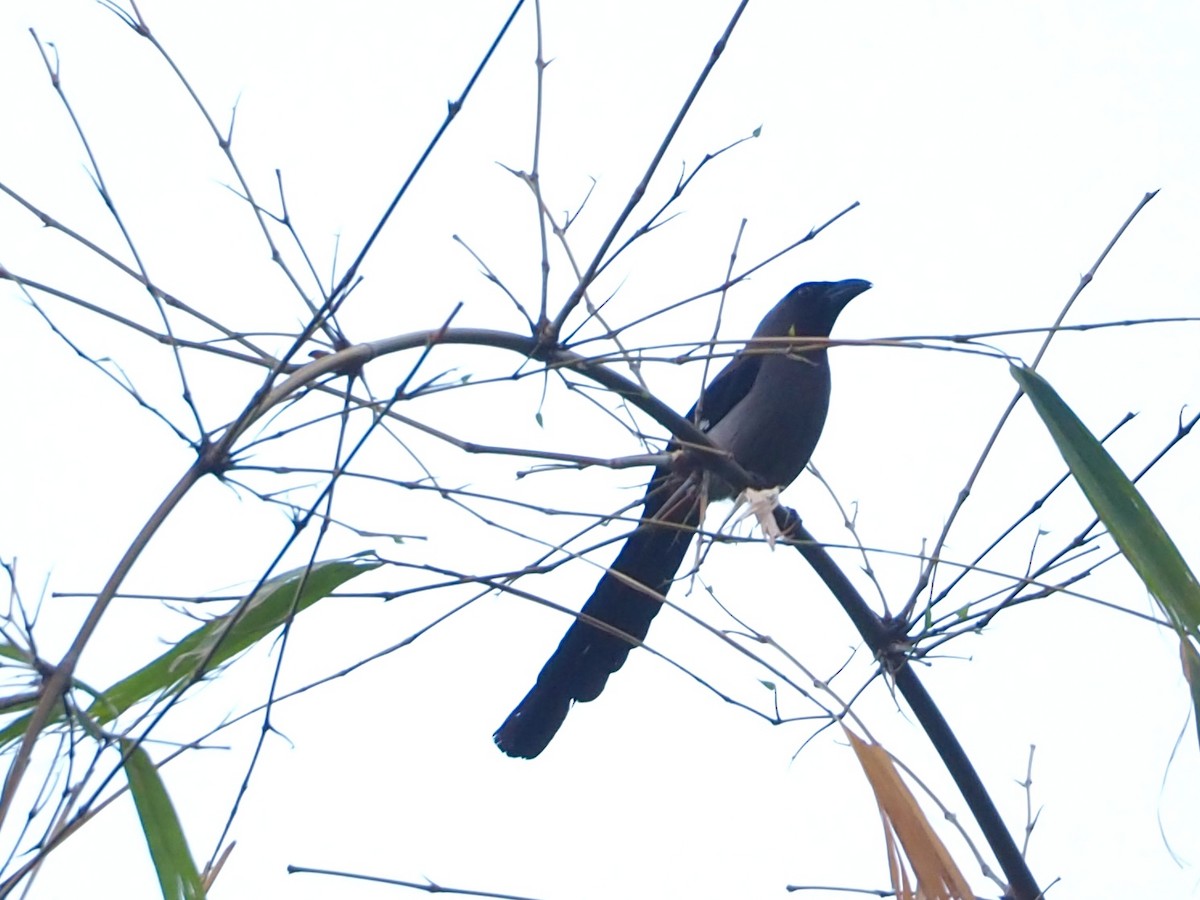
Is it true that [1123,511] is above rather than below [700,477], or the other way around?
below

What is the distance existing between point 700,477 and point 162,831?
1.31 meters

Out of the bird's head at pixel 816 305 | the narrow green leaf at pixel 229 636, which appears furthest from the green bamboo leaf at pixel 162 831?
the bird's head at pixel 816 305

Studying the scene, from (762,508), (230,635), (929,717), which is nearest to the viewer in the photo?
(230,635)

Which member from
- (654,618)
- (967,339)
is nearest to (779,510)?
(654,618)

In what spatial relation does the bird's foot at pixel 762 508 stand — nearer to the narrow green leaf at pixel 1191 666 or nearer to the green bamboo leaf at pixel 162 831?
the narrow green leaf at pixel 1191 666

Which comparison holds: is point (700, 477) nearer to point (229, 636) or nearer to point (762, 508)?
point (762, 508)

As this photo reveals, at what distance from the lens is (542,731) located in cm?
322

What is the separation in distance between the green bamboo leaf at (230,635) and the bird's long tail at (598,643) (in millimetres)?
1241

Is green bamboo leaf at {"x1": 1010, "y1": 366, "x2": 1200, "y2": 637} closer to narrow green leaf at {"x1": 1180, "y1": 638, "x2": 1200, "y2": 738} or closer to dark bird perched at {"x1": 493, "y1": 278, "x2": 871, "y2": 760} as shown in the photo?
narrow green leaf at {"x1": 1180, "y1": 638, "x2": 1200, "y2": 738}

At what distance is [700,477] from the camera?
261 cm

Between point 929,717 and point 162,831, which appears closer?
point 162,831

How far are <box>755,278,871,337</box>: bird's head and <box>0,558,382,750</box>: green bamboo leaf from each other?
9.88ft

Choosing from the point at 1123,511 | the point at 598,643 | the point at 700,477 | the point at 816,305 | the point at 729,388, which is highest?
the point at 816,305

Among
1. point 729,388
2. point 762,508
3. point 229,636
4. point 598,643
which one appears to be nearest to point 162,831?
point 229,636
